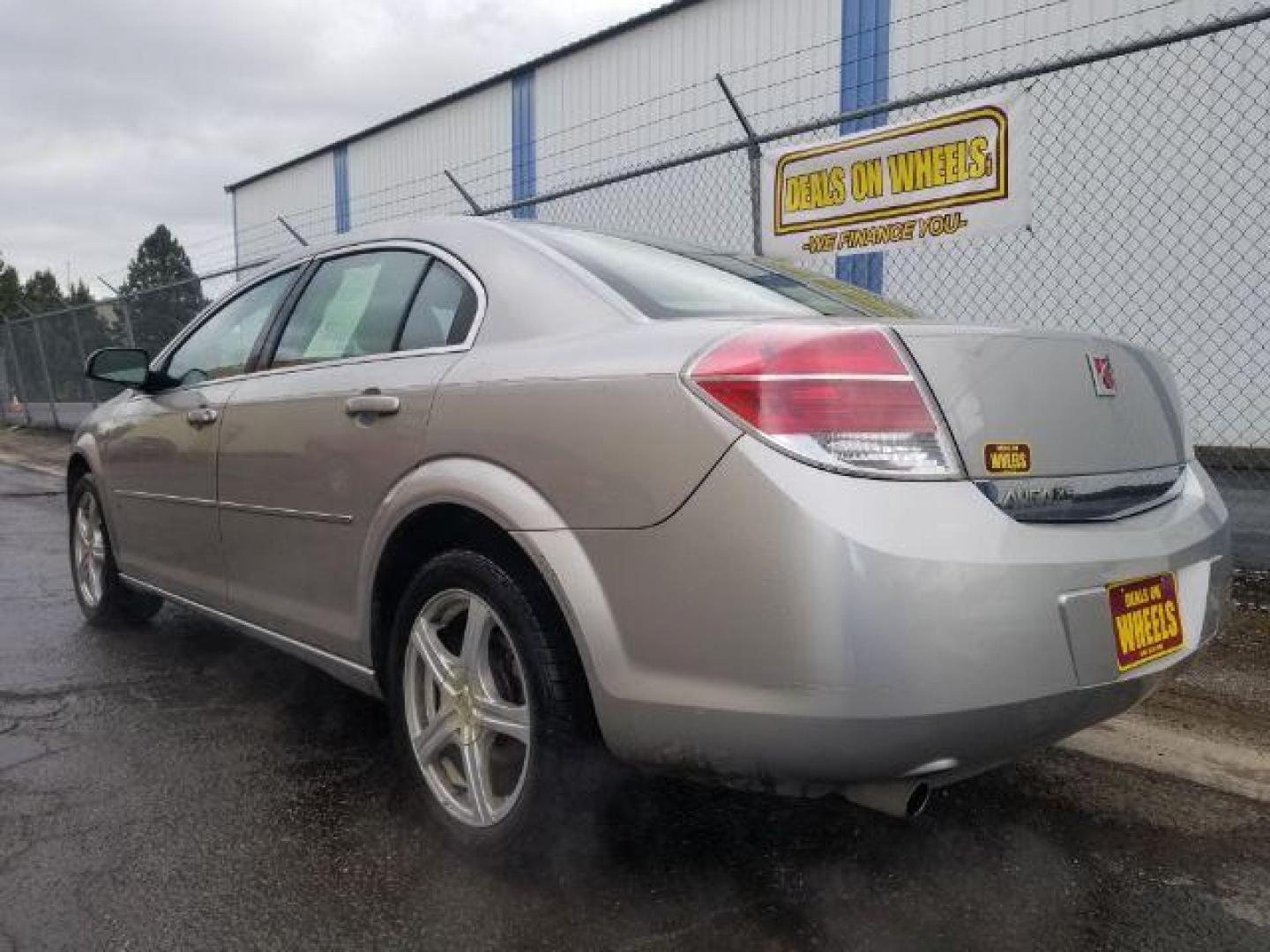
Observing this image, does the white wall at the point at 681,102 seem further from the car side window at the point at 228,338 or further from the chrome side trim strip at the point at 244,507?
the chrome side trim strip at the point at 244,507

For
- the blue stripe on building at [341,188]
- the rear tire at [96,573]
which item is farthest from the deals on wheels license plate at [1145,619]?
the blue stripe on building at [341,188]

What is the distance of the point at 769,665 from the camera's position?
5.91 feet

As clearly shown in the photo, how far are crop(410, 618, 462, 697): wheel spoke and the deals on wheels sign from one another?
3625 millimetres

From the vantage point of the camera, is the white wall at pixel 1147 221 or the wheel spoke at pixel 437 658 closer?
the wheel spoke at pixel 437 658

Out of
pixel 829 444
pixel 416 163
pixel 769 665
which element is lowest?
pixel 769 665

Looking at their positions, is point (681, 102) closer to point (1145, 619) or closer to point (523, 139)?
point (523, 139)

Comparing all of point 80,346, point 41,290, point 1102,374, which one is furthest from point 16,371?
point 41,290

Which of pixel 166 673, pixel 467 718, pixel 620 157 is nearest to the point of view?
pixel 467 718

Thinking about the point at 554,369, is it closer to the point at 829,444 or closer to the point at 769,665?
the point at 829,444

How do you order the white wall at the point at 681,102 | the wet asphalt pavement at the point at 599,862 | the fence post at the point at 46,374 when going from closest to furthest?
the wet asphalt pavement at the point at 599,862 < the white wall at the point at 681,102 < the fence post at the point at 46,374

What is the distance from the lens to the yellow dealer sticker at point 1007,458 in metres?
1.89

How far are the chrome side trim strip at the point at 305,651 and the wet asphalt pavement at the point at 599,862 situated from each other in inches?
11.0

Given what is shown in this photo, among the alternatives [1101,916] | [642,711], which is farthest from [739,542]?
[1101,916]

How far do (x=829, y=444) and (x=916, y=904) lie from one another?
103cm
